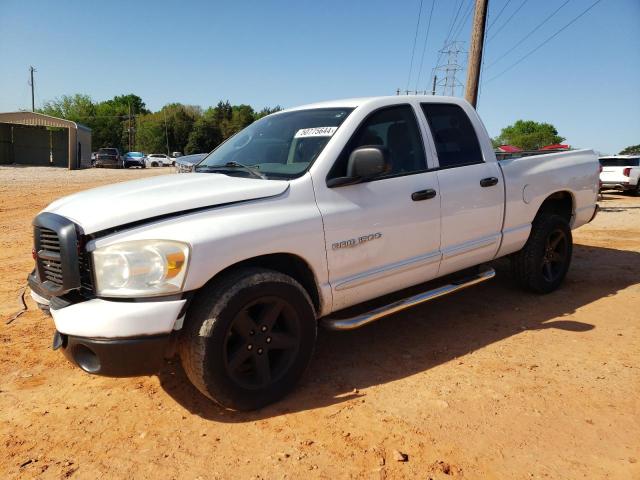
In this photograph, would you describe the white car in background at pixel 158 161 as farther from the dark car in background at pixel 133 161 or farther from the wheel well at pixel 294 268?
the wheel well at pixel 294 268

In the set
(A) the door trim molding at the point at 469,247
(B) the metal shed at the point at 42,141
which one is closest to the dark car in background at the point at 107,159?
(B) the metal shed at the point at 42,141

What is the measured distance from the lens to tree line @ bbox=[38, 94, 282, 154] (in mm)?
77688

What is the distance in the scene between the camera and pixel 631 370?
3508mm

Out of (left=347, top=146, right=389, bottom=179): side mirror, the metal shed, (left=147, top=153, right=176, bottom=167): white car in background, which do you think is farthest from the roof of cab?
(left=147, top=153, right=176, bottom=167): white car in background

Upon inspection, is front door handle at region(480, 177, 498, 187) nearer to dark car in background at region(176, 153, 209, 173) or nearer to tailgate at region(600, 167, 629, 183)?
dark car in background at region(176, 153, 209, 173)

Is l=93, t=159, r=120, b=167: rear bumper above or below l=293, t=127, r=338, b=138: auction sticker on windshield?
above

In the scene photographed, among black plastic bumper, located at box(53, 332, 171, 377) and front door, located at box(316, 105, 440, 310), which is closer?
black plastic bumper, located at box(53, 332, 171, 377)

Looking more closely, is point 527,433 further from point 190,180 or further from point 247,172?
point 190,180

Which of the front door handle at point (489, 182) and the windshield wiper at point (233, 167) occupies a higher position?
the windshield wiper at point (233, 167)

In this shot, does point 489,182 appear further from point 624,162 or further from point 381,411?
point 624,162

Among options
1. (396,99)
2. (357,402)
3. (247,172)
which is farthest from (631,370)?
(247,172)

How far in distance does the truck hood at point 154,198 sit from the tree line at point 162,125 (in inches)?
2848

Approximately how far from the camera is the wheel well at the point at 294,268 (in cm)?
312

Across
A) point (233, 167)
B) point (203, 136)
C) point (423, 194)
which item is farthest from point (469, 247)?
point (203, 136)
